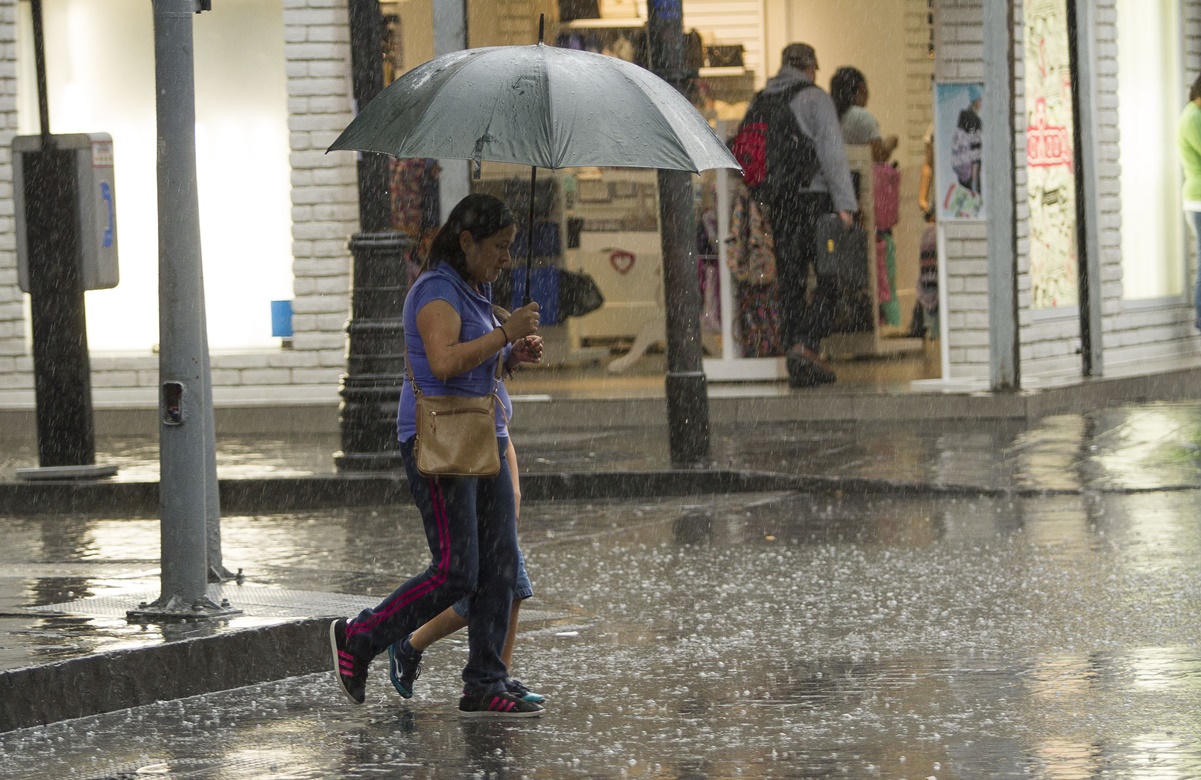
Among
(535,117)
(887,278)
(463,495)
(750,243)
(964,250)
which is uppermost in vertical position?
(535,117)

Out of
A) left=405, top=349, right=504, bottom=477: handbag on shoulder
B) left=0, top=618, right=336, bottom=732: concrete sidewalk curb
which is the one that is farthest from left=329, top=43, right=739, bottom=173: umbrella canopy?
left=0, top=618, right=336, bottom=732: concrete sidewalk curb

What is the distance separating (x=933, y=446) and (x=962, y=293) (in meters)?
3.40

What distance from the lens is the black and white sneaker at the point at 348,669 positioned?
657 cm

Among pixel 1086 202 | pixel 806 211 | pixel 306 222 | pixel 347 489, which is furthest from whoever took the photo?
pixel 1086 202

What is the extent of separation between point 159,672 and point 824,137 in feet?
34.1

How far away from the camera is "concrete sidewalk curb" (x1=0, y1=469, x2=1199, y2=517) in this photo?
1240 cm

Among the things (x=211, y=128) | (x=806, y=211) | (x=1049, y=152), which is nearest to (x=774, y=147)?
(x=806, y=211)

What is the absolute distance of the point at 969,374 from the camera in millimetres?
16859

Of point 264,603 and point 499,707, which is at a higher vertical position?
point 264,603

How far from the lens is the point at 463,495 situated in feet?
20.9

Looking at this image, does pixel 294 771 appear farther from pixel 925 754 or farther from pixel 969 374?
pixel 969 374

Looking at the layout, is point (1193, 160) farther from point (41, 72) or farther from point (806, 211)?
point (41, 72)

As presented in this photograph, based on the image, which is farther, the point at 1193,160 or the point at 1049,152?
the point at 1193,160

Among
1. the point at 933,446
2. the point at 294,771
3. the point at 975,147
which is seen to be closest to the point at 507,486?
the point at 294,771
